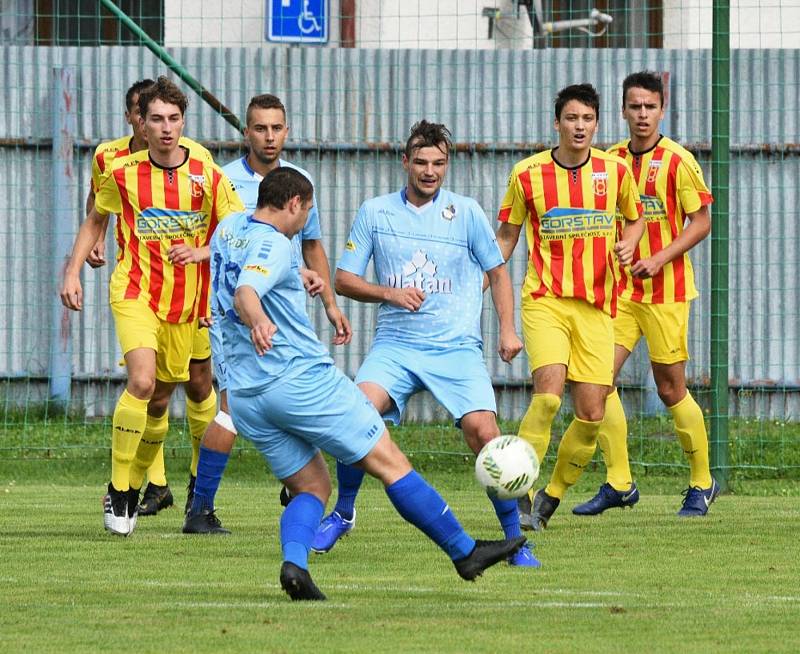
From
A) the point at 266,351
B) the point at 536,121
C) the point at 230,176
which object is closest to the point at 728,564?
the point at 266,351

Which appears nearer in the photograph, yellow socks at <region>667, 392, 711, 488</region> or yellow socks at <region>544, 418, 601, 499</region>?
yellow socks at <region>544, 418, 601, 499</region>

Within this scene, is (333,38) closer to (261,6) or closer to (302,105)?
(261,6)

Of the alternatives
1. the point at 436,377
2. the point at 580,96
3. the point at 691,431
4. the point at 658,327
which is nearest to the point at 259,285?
the point at 436,377

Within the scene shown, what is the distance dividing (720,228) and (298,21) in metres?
5.95

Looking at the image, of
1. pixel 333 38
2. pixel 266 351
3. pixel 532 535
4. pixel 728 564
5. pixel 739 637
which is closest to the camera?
pixel 739 637

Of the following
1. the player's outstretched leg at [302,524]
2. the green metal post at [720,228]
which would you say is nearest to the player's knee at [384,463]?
the player's outstretched leg at [302,524]

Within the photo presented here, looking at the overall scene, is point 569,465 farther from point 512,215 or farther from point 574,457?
point 512,215

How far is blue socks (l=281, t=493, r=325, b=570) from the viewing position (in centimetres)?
661

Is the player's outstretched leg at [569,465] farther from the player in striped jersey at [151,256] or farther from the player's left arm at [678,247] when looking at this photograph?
the player in striped jersey at [151,256]

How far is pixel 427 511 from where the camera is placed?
6707 mm

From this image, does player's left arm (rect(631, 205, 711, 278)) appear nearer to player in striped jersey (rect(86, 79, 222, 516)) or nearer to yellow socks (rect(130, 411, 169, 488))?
player in striped jersey (rect(86, 79, 222, 516))

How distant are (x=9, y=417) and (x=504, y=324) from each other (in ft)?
24.0

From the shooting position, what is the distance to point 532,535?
8984 millimetres

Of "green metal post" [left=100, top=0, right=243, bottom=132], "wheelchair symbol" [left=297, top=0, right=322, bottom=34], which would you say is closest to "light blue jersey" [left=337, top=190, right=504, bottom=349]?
"green metal post" [left=100, top=0, right=243, bottom=132]
